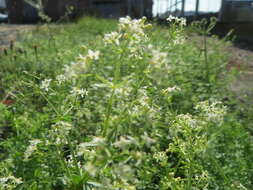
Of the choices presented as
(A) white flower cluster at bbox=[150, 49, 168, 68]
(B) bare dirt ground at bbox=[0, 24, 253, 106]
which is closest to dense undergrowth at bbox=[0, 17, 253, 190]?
(A) white flower cluster at bbox=[150, 49, 168, 68]

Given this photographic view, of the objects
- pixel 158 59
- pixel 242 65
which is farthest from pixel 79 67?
pixel 242 65

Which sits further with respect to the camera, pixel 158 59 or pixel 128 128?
pixel 128 128

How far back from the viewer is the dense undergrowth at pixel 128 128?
44.1 inches

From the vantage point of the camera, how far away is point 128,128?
49.6 inches

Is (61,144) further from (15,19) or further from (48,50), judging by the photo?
(15,19)

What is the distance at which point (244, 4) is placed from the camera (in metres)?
9.88

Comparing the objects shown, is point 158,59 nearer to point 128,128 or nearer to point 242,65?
point 128,128

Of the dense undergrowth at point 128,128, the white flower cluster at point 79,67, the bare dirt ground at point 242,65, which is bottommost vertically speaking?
the bare dirt ground at point 242,65

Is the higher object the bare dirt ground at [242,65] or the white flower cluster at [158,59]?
the white flower cluster at [158,59]

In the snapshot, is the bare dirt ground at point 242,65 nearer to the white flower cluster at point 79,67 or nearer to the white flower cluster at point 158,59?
the white flower cluster at point 158,59

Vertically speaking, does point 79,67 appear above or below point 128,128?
above

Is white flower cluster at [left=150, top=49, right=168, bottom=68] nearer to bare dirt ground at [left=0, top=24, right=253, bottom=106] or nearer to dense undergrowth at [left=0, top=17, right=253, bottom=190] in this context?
dense undergrowth at [left=0, top=17, right=253, bottom=190]

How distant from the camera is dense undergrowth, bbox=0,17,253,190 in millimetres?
1120

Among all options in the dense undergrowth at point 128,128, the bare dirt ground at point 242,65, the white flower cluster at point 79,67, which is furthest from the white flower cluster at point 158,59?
the bare dirt ground at point 242,65
